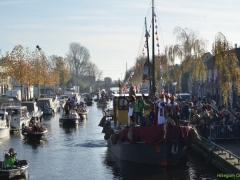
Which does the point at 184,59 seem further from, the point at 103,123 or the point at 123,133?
the point at 123,133

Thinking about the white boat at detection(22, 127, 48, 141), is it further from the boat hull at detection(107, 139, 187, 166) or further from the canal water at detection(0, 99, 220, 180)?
the boat hull at detection(107, 139, 187, 166)

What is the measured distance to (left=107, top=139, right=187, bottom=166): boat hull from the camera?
88.6ft

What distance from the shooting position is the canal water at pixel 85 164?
26.5 m

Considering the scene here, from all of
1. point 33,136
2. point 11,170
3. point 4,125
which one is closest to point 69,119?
point 4,125

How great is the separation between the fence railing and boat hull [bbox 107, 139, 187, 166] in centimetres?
324

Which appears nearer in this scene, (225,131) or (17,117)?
(225,131)

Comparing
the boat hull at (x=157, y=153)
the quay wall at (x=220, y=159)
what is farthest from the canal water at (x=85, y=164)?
the quay wall at (x=220, y=159)

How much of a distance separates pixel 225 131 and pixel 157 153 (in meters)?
5.21

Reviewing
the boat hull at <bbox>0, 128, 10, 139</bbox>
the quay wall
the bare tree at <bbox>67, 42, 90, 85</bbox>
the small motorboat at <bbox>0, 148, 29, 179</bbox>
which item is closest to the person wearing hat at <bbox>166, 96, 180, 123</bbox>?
the quay wall

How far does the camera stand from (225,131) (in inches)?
1194

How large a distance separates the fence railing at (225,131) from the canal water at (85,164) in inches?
68.1

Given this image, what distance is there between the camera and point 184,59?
58.2 meters

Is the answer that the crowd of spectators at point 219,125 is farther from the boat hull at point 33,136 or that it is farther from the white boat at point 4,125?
the white boat at point 4,125

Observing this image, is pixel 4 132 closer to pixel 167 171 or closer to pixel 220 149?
pixel 167 171
